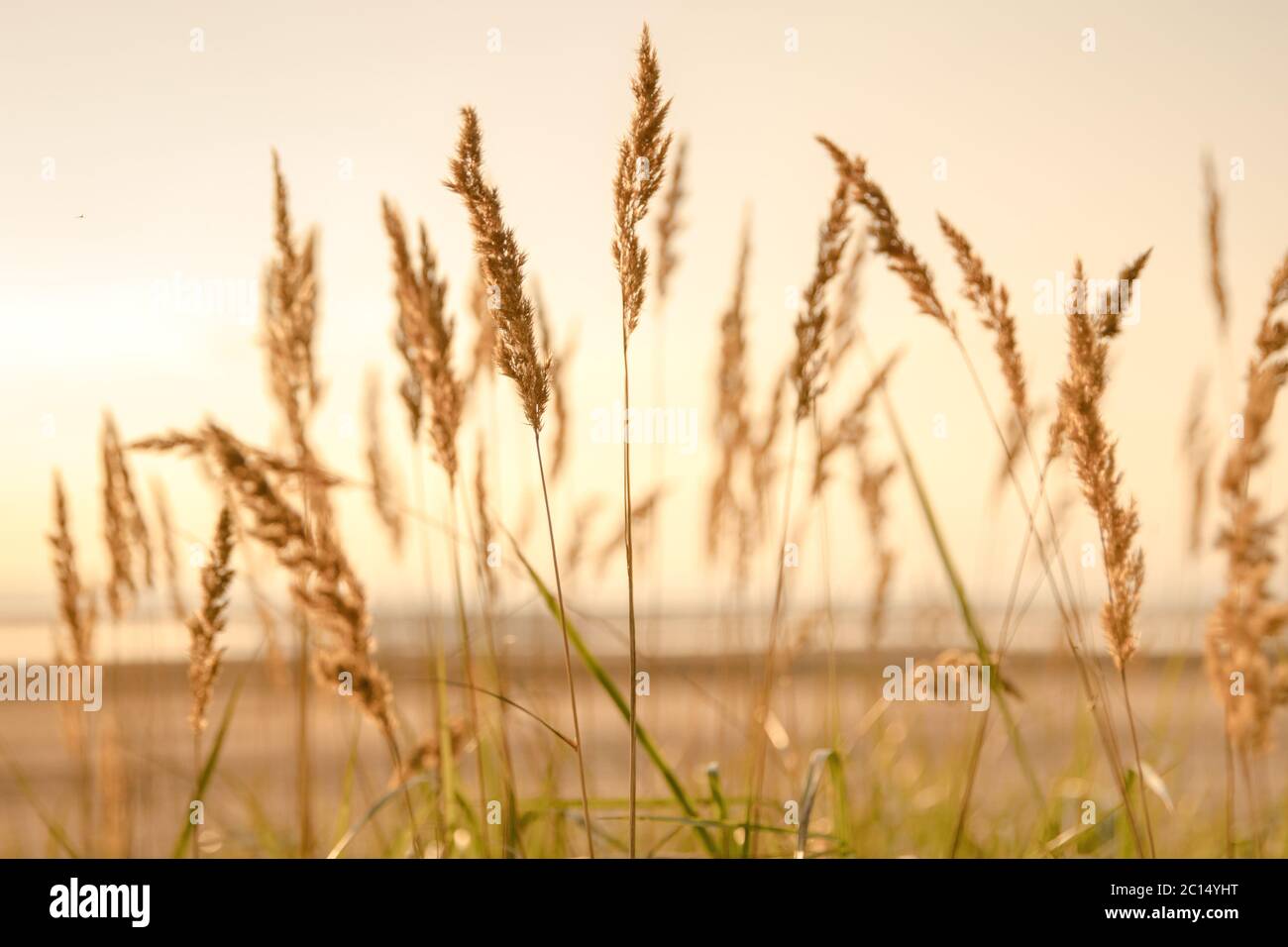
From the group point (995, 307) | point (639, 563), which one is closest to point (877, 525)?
point (639, 563)

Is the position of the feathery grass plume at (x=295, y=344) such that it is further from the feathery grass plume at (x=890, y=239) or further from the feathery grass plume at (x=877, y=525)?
the feathery grass plume at (x=877, y=525)

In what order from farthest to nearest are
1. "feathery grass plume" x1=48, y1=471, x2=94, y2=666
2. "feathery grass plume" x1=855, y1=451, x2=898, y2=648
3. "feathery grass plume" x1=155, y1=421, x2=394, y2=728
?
"feathery grass plume" x1=855, y1=451, x2=898, y2=648, "feathery grass plume" x1=48, y1=471, x2=94, y2=666, "feathery grass plume" x1=155, y1=421, x2=394, y2=728

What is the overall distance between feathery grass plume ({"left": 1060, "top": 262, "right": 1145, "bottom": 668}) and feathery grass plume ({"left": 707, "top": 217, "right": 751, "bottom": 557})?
791 mm

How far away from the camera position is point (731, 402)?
2076mm

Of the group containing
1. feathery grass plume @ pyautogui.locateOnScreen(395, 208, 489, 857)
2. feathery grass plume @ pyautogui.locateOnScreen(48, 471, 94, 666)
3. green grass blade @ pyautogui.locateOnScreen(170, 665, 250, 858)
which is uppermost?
feathery grass plume @ pyautogui.locateOnScreen(395, 208, 489, 857)

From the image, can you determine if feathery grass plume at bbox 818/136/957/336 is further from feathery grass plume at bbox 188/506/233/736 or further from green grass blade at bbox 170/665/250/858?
green grass blade at bbox 170/665/250/858

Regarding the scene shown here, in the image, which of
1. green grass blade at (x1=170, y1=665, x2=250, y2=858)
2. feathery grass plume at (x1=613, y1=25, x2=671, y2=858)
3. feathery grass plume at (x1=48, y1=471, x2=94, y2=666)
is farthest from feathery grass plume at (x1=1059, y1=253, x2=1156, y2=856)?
feathery grass plume at (x1=48, y1=471, x2=94, y2=666)

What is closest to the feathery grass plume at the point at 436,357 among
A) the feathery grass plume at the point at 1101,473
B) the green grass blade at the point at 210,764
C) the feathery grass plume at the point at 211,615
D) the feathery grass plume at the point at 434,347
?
the feathery grass plume at the point at 434,347

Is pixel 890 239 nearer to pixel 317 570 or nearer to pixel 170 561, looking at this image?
pixel 317 570

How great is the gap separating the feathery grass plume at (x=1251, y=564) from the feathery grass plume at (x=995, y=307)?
271 millimetres

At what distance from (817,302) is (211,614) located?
2.78 feet

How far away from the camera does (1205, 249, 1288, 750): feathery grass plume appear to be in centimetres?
120

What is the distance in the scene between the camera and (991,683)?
144 centimetres
